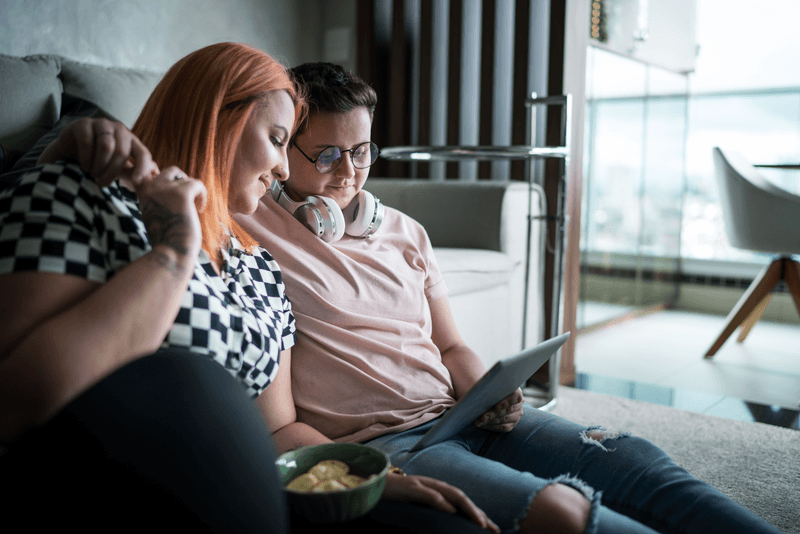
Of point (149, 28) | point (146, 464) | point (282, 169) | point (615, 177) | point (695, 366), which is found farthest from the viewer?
point (615, 177)

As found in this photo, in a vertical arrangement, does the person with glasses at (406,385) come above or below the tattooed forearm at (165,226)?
below

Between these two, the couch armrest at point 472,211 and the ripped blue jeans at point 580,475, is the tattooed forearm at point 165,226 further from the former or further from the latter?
the couch armrest at point 472,211

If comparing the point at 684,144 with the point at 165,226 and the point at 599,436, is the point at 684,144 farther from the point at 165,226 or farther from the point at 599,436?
the point at 165,226

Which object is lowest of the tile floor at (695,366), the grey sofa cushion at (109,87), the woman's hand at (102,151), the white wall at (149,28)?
the tile floor at (695,366)

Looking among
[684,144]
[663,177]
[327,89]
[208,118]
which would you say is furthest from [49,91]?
[684,144]

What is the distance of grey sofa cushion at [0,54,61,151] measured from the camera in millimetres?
1352

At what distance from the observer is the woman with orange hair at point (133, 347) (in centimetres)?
50

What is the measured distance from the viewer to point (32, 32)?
2.07m

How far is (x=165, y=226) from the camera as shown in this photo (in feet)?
2.06

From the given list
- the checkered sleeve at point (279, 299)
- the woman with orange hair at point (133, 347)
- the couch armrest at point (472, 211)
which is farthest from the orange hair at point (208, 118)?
the couch armrest at point (472, 211)

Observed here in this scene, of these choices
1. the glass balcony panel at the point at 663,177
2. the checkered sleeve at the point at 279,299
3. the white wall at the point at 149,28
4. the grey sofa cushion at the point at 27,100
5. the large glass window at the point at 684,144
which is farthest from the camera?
the glass balcony panel at the point at 663,177

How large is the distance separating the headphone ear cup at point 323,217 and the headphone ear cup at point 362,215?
4cm

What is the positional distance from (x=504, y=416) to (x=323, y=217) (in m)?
0.42

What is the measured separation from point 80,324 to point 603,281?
127 inches
